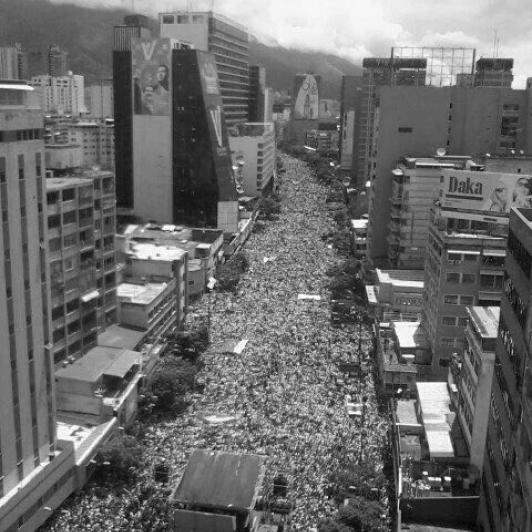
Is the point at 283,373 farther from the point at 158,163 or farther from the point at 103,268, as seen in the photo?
the point at 158,163

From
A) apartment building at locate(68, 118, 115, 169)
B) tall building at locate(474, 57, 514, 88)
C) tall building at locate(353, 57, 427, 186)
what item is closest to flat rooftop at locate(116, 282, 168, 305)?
tall building at locate(353, 57, 427, 186)

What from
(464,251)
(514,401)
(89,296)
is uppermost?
(464,251)

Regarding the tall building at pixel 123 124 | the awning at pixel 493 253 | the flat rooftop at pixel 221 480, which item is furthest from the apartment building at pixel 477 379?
the tall building at pixel 123 124

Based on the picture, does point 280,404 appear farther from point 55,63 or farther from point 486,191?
point 55,63

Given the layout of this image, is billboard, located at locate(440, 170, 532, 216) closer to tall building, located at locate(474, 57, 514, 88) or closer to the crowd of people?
the crowd of people

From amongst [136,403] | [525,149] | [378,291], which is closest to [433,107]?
[525,149]

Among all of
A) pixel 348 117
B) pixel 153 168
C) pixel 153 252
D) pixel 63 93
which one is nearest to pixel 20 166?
pixel 153 252

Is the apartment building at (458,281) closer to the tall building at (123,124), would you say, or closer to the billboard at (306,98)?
the tall building at (123,124)
